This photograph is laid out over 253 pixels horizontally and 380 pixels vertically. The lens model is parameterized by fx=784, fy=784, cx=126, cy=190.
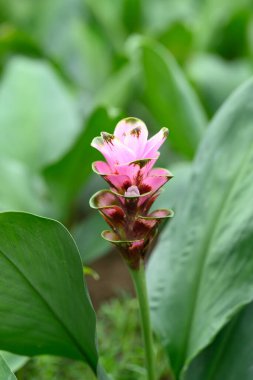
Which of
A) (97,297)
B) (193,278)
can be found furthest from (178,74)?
(193,278)

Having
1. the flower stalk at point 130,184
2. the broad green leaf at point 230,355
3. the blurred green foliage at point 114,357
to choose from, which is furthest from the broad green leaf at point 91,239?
the flower stalk at point 130,184

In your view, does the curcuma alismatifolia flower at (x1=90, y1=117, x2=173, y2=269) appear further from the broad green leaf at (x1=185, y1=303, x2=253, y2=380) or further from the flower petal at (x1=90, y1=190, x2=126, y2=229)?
the broad green leaf at (x1=185, y1=303, x2=253, y2=380)

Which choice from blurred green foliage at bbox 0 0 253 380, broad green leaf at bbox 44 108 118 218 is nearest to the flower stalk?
blurred green foliage at bbox 0 0 253 380

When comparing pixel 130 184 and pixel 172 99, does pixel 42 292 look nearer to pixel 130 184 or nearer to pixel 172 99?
pixel 130 184

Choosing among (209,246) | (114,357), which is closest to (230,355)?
(209,246)

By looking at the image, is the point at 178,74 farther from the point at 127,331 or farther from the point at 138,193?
the point at 138,193

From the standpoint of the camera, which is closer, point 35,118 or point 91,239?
point 91,239

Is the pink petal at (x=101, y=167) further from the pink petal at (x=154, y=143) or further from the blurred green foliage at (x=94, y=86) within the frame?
the blurred green foliage at (x=94, y=86)
